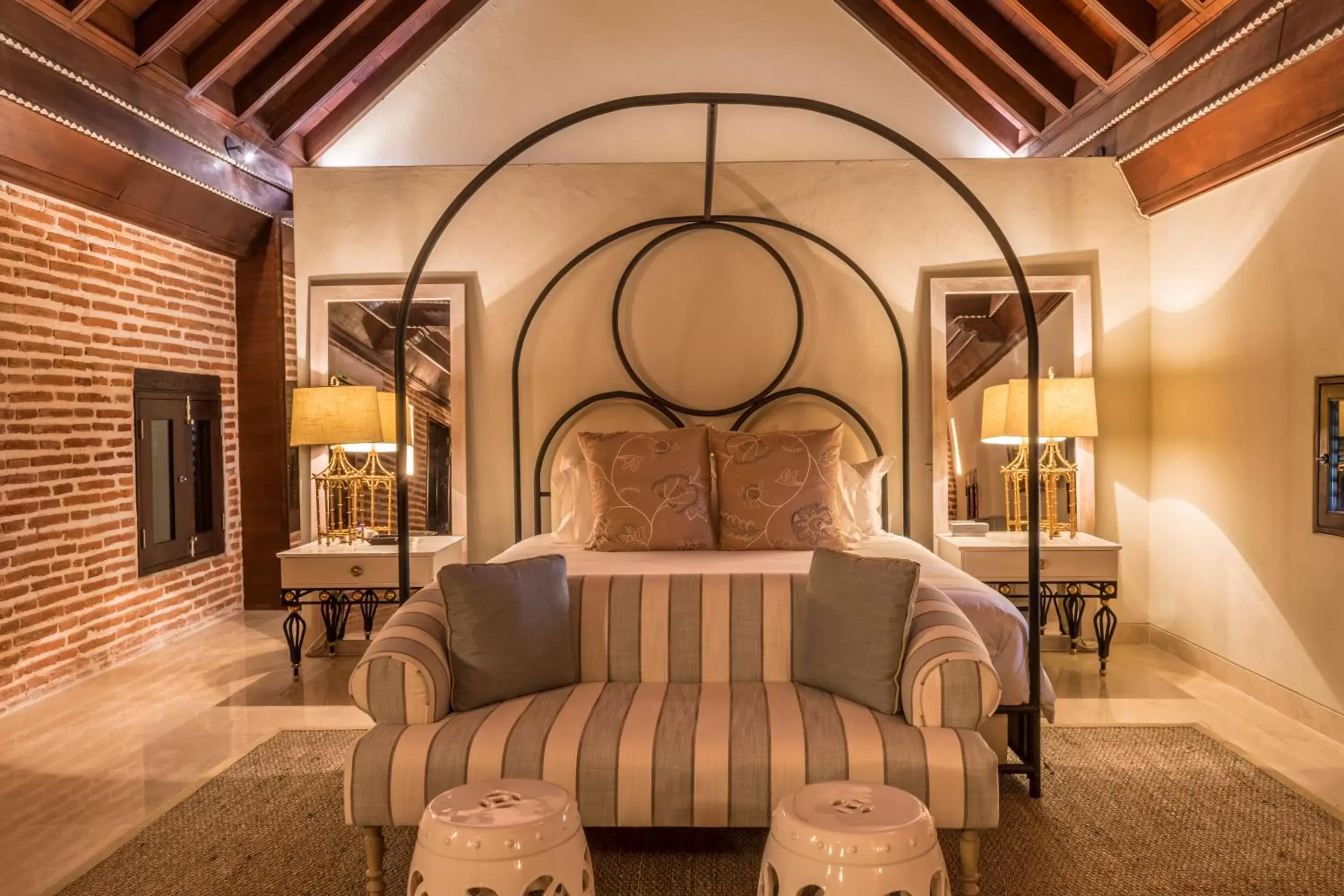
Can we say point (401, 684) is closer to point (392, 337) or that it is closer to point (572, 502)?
point (572, 502)

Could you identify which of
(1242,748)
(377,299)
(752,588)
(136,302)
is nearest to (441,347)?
(377,299)

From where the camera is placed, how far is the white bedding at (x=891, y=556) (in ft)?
9.87

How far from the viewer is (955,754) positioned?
231cm

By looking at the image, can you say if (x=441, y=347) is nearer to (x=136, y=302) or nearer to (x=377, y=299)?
(x=377, y=299)

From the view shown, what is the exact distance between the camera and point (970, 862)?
229 centimetres

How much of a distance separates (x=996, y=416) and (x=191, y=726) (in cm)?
358

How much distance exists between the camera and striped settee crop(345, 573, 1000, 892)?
2309 millimetres

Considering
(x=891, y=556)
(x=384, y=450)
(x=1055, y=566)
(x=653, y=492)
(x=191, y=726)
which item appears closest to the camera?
(x=891, y=556)

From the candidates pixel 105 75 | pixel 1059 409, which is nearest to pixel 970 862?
pixel 1059 409

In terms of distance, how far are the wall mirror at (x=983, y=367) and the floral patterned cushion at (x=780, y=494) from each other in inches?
38.2

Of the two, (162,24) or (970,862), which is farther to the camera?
(162,24)

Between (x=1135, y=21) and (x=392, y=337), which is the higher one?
(x=1135, y=21)

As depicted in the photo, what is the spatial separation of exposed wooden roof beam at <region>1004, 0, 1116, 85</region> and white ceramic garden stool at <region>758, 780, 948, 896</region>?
3517 millimetres

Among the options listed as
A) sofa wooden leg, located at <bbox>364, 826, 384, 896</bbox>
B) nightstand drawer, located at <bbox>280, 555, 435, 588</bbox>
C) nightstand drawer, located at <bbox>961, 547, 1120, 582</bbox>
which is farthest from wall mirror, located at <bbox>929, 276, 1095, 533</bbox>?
sofa wooden leg, located at <bbox>364, 826, 384, 896</bbox>
